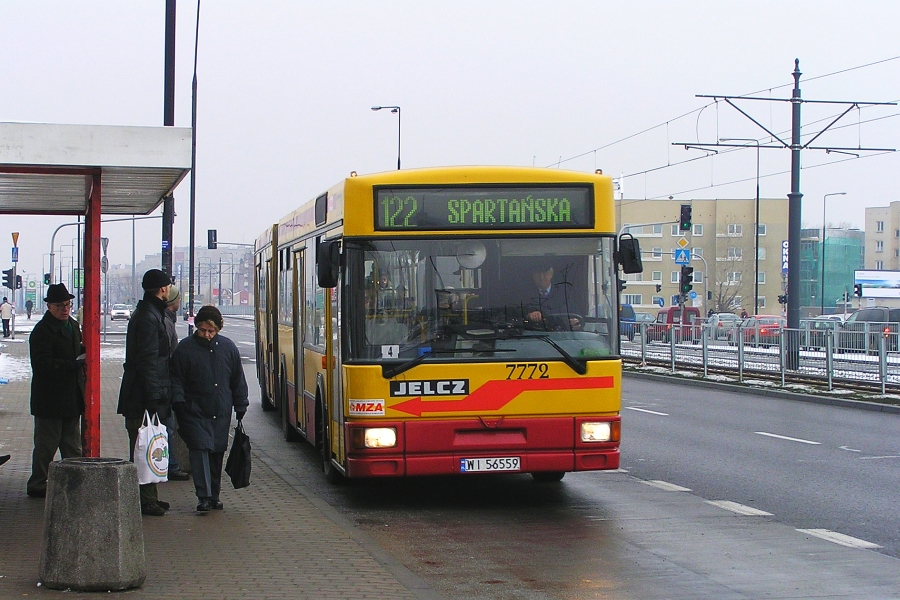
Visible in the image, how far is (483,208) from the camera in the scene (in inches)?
399

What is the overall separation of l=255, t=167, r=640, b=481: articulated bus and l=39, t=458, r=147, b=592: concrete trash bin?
11.0ft

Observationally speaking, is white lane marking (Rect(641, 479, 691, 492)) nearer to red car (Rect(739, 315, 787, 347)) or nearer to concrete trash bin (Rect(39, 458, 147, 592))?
concrete trash bin (Rect(39, 458, 147, 592))

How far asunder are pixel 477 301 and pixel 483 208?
81 centimetres

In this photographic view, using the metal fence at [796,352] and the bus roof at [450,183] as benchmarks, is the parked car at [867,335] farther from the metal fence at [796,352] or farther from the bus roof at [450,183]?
the bus roof at [450,183]

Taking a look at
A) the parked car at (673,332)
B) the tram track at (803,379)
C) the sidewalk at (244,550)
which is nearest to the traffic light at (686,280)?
the parked car at (673,332)

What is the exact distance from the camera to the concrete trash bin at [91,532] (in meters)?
6.44

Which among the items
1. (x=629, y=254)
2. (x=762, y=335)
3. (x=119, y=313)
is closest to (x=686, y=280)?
(x=762, y=335)

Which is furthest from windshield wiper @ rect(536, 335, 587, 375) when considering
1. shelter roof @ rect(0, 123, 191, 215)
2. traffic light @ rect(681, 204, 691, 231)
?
traffic light @ rect(681, 204, 691, 231)

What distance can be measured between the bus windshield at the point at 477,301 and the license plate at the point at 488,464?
81 centimetres

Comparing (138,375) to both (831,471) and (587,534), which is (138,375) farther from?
(831,471)

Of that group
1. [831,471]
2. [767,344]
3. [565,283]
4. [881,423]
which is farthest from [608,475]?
[767,344]

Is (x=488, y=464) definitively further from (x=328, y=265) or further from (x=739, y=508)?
(x=739, y=508)

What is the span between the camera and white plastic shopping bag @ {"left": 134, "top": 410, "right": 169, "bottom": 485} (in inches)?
338

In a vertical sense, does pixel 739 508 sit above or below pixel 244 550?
below
